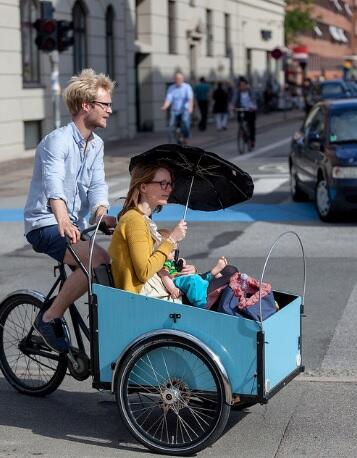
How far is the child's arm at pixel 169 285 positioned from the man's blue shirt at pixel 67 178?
0.71 meters

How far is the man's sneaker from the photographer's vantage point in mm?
6301

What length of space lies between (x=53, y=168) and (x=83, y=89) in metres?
0.46

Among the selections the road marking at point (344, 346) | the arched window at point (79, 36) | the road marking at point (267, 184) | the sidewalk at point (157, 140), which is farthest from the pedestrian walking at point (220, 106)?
the road marking at point (344, 346)

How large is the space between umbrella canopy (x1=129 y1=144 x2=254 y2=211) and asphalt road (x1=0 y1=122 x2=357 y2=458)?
118 centimetres

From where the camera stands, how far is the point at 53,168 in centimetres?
612

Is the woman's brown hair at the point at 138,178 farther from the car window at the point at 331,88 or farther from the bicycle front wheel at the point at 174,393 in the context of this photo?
the car window at the point at 331,88

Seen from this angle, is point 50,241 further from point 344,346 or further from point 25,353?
point 344,346

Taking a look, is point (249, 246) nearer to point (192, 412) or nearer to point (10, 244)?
point (10, 244)

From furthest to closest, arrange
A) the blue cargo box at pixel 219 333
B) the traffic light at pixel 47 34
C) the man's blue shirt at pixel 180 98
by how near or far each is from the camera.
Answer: the man's blue shirt at pixel 180 98
the traffic light at pixel 47 34
the blue cargo box at pixel 219 333

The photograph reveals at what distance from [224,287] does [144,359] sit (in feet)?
1.80

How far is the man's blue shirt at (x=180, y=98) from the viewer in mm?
26250

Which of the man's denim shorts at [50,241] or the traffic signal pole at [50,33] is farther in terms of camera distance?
the traffic signal pole at [50,33]

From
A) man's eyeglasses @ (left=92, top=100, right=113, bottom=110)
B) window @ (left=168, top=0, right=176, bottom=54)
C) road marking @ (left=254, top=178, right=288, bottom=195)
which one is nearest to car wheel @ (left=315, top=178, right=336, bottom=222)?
road marking @ (left=254, top=178, right=288, bottom=195)

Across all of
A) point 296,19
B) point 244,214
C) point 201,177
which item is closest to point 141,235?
point 201,177
